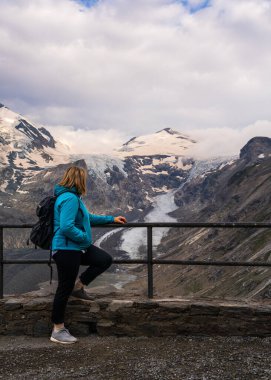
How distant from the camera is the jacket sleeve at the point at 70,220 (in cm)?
730

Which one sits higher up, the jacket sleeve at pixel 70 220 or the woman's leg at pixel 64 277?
the jacket sleeve at pixel 70 220

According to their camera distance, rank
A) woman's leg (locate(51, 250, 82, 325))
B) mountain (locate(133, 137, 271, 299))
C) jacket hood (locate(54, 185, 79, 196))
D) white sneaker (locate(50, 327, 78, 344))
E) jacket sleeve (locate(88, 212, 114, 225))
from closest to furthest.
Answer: woman's leg (locate(51, 250, 82, 325)), jacket hood (locate(54, 185, 79, 196)), white sneaker (locate(50, 327, 78, 344)), jacket sleeve (locate(88, 212, 114, 225)), mountain (locate(133, 137, 271, 299))

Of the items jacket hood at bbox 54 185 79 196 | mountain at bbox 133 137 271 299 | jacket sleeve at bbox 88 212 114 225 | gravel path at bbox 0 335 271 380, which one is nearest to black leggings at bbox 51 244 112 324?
jacket sleeve at bbox 88 212 114 225

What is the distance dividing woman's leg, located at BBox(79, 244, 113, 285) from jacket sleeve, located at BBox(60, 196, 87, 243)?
2.15ft

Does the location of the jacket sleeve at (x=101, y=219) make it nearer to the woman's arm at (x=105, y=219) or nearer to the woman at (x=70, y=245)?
the woman's arm at (x=105, y=219)

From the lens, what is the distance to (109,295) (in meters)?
9.08

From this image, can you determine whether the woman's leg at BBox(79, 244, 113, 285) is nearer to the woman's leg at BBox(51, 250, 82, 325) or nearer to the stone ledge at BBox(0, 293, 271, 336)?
the woman's leg at BBox(51, 250, 82, 325)

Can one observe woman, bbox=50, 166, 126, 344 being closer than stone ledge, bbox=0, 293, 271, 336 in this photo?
Yes

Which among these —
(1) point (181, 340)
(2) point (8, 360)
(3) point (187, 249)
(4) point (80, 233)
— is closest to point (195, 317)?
(1) point (181, 340)

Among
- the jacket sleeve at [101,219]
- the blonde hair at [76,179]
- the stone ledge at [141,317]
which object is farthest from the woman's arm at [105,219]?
the stone ledge at [141,317]

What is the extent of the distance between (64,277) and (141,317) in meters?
1.71

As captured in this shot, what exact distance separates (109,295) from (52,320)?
1.44 m

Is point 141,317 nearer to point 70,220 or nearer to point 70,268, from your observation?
point 70,268

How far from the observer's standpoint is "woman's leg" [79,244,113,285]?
317 inches
